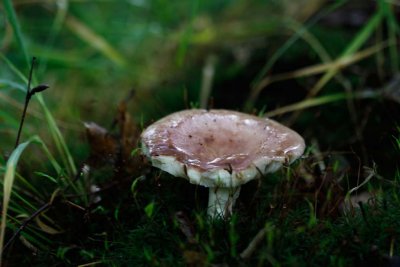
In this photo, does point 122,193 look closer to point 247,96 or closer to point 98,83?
point 247,96

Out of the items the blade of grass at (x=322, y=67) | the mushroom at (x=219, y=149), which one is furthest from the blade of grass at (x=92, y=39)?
the mushroom at (x=219, y=149)

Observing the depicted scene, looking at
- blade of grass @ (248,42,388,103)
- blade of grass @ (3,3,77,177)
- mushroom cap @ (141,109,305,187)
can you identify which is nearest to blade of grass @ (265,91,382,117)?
blade of grass @ (248,42,388,103)

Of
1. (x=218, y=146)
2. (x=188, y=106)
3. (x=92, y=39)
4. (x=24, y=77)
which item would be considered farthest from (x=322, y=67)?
(x=24, y=77)

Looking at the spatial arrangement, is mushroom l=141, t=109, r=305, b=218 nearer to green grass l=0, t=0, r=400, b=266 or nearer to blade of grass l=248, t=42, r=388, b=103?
green grass l=0, t=0, r=400, b=266

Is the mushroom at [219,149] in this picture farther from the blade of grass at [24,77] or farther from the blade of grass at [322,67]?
the blade of grass at [322,67]

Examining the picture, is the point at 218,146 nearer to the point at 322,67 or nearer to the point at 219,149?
the point at 219,149

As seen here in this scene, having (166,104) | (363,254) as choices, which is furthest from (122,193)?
(166,104)
